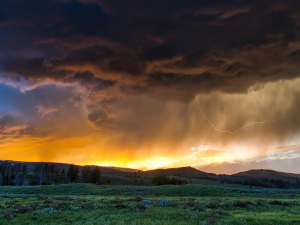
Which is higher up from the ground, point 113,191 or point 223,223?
point 223,223

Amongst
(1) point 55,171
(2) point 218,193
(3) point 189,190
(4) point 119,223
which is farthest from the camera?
(1) point 55,171

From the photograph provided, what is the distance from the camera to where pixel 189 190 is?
70.4 metres

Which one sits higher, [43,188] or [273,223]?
[273,223]

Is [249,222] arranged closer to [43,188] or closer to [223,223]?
[223,223]

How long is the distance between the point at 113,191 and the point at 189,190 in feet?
86.7

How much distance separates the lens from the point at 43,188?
7644 centimetres

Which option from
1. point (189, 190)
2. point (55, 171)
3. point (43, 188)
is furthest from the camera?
point (55, 171)

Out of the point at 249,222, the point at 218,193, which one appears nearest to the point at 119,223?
the point at 249,222

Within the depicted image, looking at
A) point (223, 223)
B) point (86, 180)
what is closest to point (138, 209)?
point (223, 223)

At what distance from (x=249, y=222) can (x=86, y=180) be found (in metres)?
147

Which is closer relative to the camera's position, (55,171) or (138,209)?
(138,209)

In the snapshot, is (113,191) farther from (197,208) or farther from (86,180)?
(86,180)

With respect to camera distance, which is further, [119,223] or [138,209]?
[138,209]

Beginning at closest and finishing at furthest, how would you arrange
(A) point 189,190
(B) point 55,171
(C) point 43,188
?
(A) point 189,190
(C) point 43,188
(B) point 55,171
